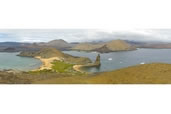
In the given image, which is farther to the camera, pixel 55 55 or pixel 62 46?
pixel 55 55

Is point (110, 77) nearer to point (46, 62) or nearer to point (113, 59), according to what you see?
point (113, 59)

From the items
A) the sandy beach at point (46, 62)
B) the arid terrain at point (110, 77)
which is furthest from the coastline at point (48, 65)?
the arid terrain at point (110, 77)

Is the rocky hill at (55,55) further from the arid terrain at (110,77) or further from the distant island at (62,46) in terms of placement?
the arid terrain at (110,77)

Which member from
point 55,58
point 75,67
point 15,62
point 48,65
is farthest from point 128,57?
point 15,62

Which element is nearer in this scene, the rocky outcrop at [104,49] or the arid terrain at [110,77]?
the arid terrain at [110,77]
